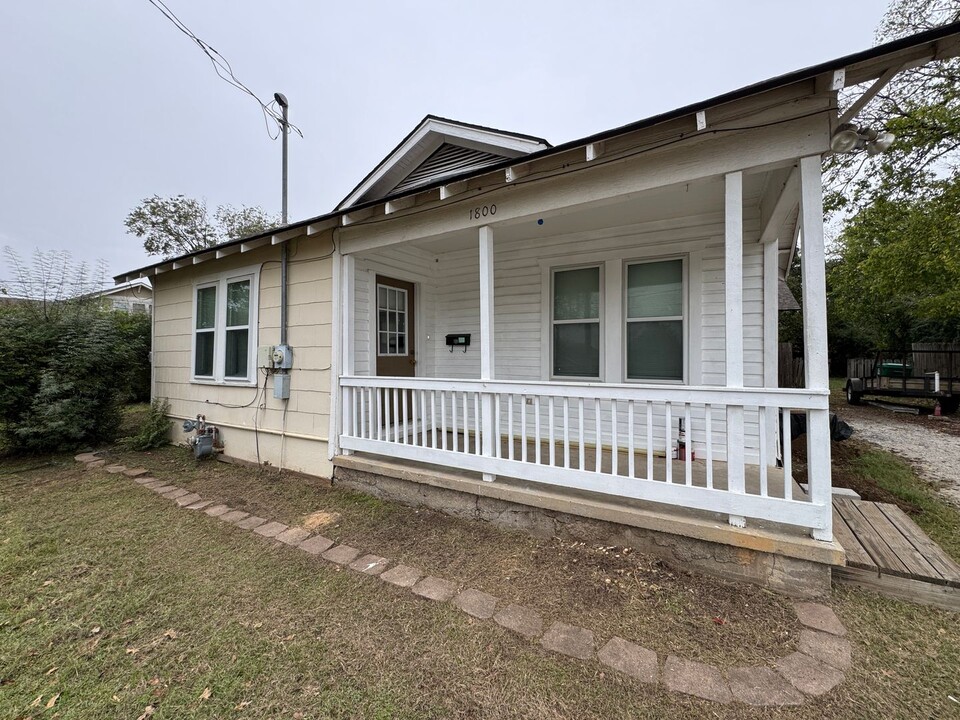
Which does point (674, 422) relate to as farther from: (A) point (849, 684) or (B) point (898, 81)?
(B) point (898, 81)

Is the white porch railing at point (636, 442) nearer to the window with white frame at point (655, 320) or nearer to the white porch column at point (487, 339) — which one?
the white porch column at point (487, 339)

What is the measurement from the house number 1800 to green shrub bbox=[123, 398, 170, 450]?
20.0ft

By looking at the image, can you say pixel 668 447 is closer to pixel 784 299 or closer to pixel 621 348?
pixel 621 348

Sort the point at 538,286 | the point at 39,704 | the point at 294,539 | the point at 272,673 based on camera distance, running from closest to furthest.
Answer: the point at 39,704
the point at 272,673
the point at 294,539
the point at 538,286

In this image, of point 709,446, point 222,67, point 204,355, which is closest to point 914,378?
point 709,446

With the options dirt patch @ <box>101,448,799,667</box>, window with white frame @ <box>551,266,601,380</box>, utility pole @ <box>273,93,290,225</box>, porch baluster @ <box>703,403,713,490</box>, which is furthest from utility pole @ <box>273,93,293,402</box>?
porch baluster @ <box>703,403,713,490</box>

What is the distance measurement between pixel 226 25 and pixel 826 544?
9135 millimetres

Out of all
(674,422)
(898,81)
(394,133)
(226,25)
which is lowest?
(674,422)

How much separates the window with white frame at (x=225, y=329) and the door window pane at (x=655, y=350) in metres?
4.74

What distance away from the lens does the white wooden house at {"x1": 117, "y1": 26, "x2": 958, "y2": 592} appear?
238 cm

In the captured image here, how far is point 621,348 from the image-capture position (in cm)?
426

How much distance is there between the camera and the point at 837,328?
20.5 metres

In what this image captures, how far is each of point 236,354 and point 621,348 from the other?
16.6 feet

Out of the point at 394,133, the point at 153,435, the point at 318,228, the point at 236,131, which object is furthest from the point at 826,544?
the point at 394,133
